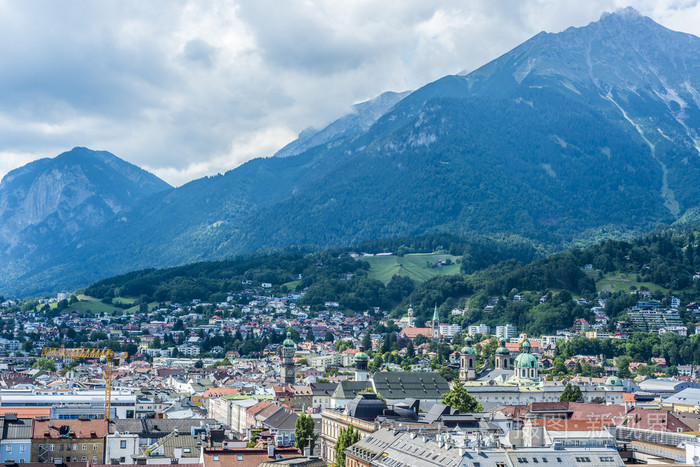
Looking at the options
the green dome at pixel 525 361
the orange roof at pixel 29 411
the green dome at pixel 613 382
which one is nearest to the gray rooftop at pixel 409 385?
the green dome at pixel 613 382

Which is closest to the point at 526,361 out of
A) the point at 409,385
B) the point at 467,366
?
the point at 467,366

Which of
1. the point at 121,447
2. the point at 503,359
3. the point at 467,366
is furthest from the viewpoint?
the point at 503,359

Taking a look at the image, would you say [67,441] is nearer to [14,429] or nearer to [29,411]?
[14,429]

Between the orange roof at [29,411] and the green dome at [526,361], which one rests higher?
the green dome at [526,361]

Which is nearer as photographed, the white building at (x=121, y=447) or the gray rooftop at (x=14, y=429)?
the gray rooftop at (x=14, y=429)

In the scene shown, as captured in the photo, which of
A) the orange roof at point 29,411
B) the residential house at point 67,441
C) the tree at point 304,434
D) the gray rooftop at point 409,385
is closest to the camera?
the residential house at point 67,441

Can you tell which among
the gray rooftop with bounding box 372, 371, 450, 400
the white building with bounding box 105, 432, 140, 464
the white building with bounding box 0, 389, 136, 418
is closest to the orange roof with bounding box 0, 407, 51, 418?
the white building with bounding box 0, 389, 136, 418

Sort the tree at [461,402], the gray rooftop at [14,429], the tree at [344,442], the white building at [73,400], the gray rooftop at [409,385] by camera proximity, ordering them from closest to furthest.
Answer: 1. the gray rooftop at [14,429]
2. the tree at [344,442]
3. the white building at [73,400]
4. the tree at [461,402]
5. the gray rooftop at [409,385]

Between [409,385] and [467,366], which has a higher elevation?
[467,366]

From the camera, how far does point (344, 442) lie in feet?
314

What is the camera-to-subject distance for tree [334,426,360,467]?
93812 mm

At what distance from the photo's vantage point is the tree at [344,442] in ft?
308

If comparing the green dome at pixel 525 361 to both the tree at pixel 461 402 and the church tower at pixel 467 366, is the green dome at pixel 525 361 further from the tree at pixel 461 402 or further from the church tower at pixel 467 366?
the tree at pixel 461 402

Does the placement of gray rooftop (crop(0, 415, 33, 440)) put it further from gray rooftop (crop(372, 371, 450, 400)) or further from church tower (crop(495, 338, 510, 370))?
church tower (crop(495, 338, 510, 370))
